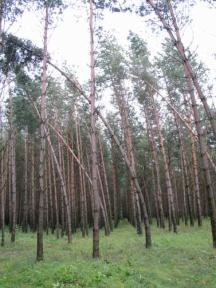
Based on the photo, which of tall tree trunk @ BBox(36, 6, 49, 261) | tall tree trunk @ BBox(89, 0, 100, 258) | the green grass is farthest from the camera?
tall tree trunk @ BBox(89, 0, 100, 258)

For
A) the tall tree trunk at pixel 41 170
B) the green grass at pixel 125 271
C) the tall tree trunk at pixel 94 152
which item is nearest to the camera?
the green grass at pixel 125 271

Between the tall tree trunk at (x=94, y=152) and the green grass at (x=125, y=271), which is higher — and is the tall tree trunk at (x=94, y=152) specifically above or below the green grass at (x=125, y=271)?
above

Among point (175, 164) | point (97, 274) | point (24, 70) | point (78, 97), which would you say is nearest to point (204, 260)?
point (97, 274)

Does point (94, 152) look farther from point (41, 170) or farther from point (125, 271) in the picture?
point (125, 271)

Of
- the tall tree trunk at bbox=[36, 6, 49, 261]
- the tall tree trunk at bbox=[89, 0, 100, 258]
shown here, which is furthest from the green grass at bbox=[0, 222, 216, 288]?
the tall tree trunk at bbox=[89, 0, 100, 258]

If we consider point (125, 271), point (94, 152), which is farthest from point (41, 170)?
point (125, 271)

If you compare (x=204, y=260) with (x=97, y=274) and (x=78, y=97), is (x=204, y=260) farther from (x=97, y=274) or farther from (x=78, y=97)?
(x=78, y=97)

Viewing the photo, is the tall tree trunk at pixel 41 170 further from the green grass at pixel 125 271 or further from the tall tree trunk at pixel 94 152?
the tall tree trunk at pixel 94 152

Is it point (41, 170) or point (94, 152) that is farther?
point (94, 152)

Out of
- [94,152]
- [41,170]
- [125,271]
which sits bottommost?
[125,271]

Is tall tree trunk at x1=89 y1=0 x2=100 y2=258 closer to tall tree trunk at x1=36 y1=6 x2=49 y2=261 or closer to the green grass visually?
the green grass

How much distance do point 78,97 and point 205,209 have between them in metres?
21.3

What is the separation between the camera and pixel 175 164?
132 feet

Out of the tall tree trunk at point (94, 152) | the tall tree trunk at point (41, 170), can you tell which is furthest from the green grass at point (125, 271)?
the tall tree trunk at point (94, 152)
